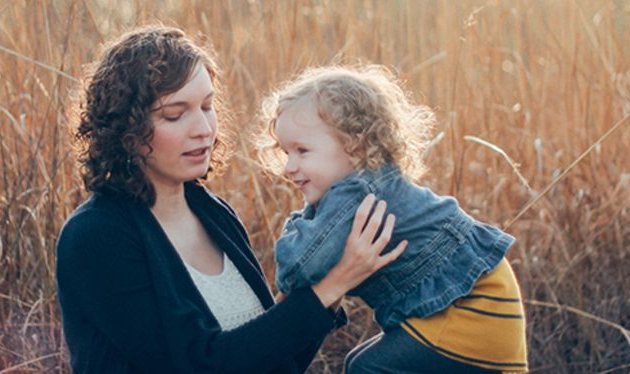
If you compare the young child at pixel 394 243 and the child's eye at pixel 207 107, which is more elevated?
the child's eye at pixel 207 107

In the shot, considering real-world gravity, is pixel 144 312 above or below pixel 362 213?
below

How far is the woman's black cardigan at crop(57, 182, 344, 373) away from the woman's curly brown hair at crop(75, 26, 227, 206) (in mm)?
51

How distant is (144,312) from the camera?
9.53 feet

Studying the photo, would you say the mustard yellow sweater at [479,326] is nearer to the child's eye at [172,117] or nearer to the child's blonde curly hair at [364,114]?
the child's blonde curly hair at [364,114]

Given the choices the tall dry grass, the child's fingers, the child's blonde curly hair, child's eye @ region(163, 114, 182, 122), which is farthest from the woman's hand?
the tall dry grass

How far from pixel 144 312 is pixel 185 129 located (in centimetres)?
37

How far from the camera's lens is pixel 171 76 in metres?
2.91

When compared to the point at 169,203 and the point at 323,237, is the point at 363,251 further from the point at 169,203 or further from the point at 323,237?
the point at 169,203

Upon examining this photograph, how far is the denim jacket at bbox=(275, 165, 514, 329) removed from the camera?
2.82m

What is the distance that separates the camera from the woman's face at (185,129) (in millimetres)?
2918

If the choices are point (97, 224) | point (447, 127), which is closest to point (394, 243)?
point (97, 224)

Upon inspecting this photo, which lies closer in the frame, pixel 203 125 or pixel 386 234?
pixel 386 234

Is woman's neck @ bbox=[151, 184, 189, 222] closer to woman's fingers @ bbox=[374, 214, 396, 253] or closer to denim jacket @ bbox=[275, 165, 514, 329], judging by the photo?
denim jacket @ bbox=[275, 165, 514, 329]

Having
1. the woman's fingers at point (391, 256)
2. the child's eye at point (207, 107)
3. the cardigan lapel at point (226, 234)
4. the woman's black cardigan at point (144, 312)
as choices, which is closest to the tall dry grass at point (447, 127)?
the cardigan lapel at point (226, 234)
